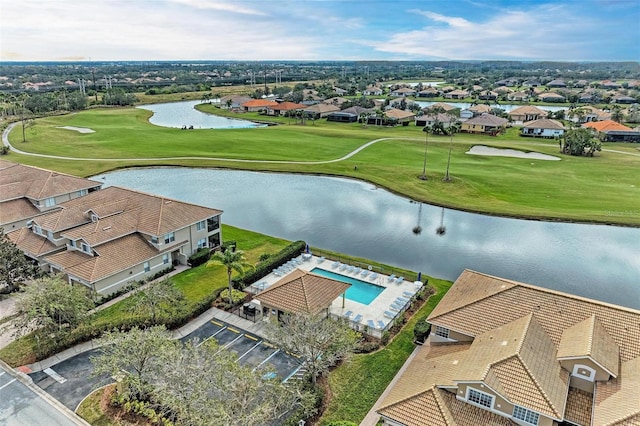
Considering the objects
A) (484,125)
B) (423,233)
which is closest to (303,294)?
(423,233)

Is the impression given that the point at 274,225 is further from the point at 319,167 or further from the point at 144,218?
the point at 319,167

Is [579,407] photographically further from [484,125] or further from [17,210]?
[484,125]

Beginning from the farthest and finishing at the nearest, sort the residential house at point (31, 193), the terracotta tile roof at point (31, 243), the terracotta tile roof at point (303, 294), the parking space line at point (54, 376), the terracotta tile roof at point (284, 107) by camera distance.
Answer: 1. the terracotta tile roof at point (284, 107)
2. the residential house at point (31, 193)
3. the terracotta tile roof at point (31, 243)
4. the terracotta tile roof at point (303, 294)
5. the parking space line at point (54, 376)

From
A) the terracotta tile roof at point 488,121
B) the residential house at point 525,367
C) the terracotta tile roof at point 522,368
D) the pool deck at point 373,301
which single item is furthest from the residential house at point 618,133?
the terracotta tile roof at point 522,368

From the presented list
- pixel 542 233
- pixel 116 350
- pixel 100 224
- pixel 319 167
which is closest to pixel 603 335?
pixel 116 350

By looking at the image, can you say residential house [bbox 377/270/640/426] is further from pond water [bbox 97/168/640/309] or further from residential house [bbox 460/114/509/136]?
residential house [bbox 460/114/509/136]

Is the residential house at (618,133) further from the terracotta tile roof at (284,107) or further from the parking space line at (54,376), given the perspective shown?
the parking space line at (54,376)
